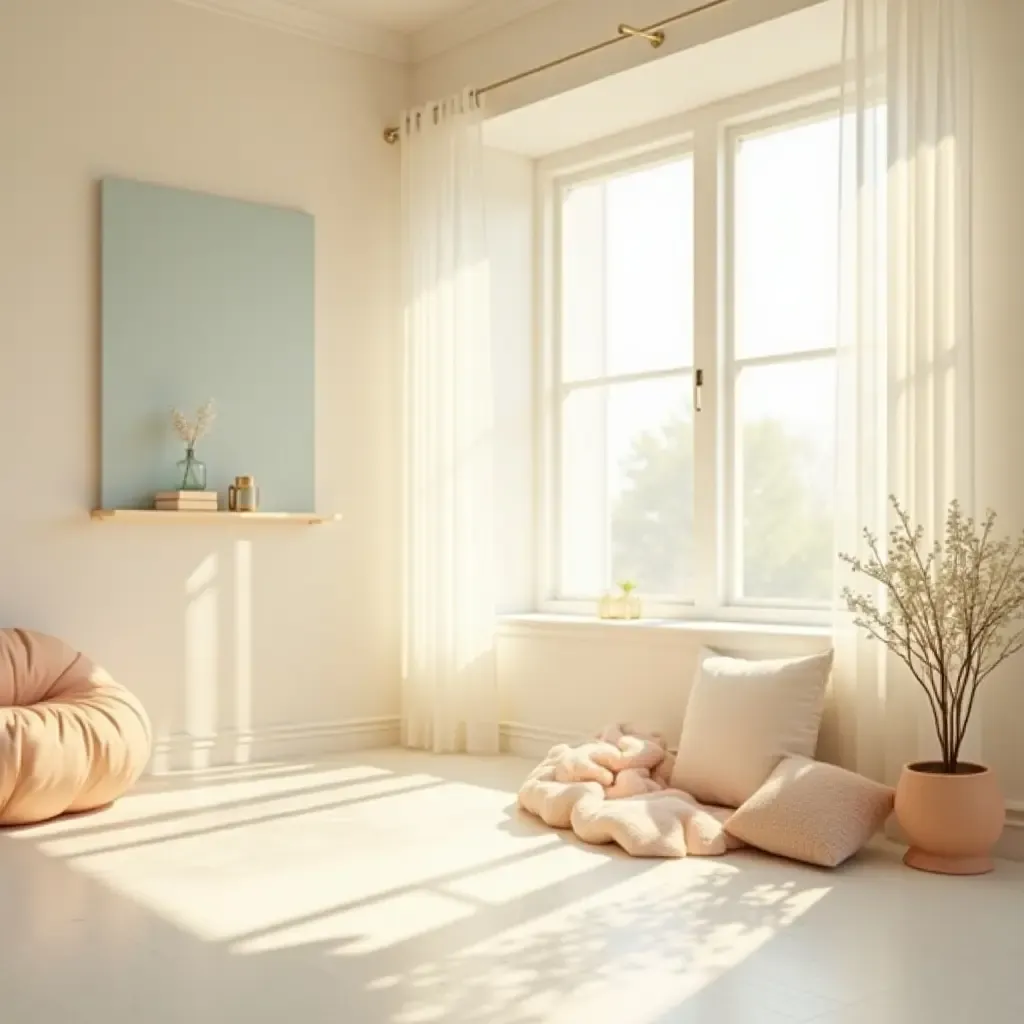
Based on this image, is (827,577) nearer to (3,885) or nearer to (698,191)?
(698,191)

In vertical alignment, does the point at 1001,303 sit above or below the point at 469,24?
below

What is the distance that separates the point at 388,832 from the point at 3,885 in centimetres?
113

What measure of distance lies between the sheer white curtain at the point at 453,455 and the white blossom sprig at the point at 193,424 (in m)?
0.94

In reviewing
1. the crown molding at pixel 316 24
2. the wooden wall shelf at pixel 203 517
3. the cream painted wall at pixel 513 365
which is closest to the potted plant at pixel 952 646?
the cream painted wall at pixel 513 365

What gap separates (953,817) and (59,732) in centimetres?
265

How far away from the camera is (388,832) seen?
4051mm

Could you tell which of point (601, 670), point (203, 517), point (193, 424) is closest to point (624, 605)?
point (601, 670)

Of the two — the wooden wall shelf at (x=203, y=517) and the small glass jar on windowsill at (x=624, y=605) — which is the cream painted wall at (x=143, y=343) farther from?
the small glass jar on windowsill at (x=624, y=605)

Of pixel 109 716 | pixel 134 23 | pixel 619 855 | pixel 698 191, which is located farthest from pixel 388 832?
pixel 134 23

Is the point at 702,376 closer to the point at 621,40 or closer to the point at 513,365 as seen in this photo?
the point at 513,365

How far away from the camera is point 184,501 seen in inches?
195

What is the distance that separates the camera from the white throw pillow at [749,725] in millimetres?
4082

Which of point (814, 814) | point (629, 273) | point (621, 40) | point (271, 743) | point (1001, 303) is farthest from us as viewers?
point (629, 273)

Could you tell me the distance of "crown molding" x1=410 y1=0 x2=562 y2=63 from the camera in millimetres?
5301
